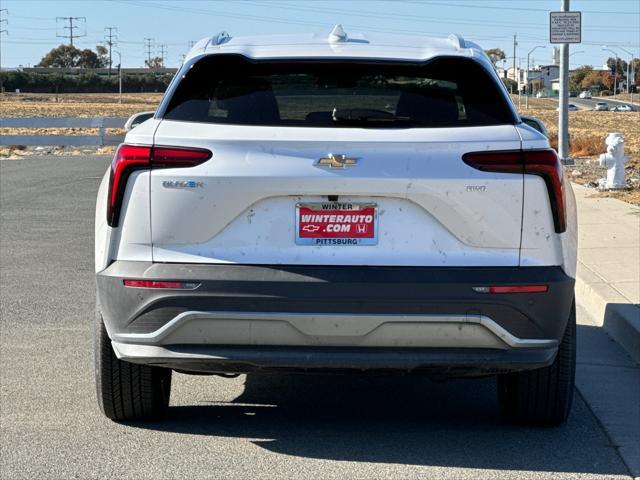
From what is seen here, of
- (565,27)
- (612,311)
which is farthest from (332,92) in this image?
(565,27)

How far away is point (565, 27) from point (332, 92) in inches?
726

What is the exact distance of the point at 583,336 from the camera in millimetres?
8008

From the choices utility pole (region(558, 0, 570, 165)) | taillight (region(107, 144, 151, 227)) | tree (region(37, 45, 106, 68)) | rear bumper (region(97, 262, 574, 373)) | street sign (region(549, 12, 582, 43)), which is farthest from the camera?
tree (region(37, 45, 106, 68))

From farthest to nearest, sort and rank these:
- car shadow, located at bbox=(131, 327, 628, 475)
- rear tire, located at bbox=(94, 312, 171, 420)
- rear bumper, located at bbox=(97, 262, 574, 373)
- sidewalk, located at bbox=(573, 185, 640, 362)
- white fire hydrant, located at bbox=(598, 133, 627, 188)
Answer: white fire hydrant, located at bbox=(598, 133, 627, 188) → sidewalk, located at bbox=(573, 185, 640, 362) → rear tire, located at bbox=(94, 312, 171, 420) → car shadow, located at bbox=(131, 327, 628, 475) → rear bumper, located at bbox=(97, 262, 574, 373)

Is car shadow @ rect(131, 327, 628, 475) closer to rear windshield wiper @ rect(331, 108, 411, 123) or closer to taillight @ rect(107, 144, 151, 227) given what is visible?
taillight @ rect(107, 144, 151, 227)

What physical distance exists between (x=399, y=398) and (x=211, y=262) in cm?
184

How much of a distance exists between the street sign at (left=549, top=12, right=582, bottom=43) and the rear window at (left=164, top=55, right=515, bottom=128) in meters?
18.0

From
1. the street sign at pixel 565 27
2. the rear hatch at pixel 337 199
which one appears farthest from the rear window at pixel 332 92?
the street sign at pixel 565 27

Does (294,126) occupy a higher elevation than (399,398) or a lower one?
higher

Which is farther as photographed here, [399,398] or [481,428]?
[399,398]

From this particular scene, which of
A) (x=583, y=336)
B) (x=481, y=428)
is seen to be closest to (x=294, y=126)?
(x=481, y=428)

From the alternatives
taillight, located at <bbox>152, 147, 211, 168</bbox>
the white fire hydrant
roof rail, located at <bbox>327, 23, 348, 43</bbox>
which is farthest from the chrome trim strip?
the white fire hydrant

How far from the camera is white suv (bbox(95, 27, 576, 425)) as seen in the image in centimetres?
464

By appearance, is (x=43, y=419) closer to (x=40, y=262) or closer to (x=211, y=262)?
(x=211, y=262)
